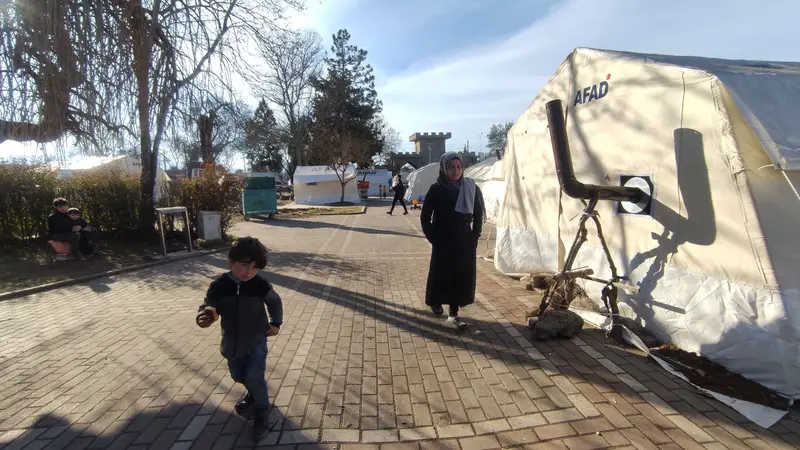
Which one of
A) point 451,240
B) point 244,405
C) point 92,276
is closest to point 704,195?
point 451,240

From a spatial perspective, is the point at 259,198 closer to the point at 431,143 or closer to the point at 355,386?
the point at 355,386

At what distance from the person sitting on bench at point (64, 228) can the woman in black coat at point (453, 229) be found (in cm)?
820

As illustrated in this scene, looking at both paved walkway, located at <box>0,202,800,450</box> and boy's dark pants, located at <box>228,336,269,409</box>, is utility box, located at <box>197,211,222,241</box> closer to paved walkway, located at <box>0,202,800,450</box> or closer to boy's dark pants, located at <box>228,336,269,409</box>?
paved walkway, located at <box>0,202,800,450</box>

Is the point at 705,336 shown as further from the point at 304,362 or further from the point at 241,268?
the point at 241,268

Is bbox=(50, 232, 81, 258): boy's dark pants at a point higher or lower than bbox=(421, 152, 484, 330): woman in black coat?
lower

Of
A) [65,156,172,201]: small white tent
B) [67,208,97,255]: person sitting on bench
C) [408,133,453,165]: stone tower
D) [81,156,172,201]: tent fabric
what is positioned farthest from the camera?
[408,133,453,165]: stone tower

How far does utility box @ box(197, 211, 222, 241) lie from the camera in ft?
34.2

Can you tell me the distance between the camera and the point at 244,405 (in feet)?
9.09

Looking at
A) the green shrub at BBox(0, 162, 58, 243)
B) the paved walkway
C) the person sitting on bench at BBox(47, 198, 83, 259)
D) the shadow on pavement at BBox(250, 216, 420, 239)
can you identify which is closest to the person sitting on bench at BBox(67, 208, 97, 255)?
the person sitting on bench at BBox(47, 198, 83, 259)

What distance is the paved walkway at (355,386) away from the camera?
2.52m

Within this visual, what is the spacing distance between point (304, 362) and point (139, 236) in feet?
28.8

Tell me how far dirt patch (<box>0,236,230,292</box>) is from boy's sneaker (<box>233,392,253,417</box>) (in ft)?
20.5

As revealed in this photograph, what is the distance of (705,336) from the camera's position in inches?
126

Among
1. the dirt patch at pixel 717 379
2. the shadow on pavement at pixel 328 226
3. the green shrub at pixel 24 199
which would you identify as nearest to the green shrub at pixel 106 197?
the green shrub at pixel 24 199
